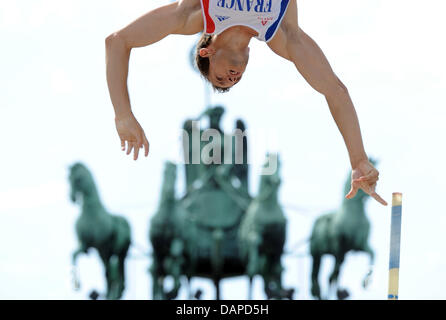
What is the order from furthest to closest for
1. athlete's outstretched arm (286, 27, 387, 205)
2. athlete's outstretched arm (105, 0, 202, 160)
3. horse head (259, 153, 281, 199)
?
horse head (259, 153, 281, 199)
athlete's outstretched arm (286, 27, 387, 205)
athlete's outstretched arm (105, 0, 202, 160)

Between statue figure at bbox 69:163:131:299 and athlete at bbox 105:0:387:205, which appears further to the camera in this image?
statue figure at bbox 69:163:131:299

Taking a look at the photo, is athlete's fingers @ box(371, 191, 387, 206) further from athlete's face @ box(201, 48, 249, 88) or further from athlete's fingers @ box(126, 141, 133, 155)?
athlete's fingers @ box(126, 141, 133, 155)

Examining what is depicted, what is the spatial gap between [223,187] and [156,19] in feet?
54.6

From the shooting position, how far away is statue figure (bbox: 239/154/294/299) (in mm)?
20609

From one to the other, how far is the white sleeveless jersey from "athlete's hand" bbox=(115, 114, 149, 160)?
895 millimetres

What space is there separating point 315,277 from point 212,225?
12.2 feet

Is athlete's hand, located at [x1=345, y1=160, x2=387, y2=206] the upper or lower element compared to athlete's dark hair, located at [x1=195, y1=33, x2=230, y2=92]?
lower

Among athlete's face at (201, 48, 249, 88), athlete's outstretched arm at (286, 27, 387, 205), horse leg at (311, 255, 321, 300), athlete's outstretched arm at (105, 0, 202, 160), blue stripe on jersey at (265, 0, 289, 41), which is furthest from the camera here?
horse leg at (311, 255, 321, 300)

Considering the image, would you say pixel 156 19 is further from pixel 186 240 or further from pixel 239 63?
pixel 186 240

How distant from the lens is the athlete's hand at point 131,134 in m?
6.31

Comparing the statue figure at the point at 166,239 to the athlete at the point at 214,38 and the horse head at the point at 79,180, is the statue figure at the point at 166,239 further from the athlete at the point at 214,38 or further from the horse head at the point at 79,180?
the athlete at the point at 214,38

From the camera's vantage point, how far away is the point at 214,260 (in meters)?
22.7

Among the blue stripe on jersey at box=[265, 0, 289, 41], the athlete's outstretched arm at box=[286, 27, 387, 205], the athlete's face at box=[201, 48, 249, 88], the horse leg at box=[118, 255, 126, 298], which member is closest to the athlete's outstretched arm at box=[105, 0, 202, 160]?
the athlete's face at box=[201, 48, 249, 88]

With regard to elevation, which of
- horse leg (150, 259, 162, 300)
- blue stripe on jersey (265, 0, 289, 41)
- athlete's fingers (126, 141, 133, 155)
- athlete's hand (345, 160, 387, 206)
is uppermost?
blue stripe on jersey (265, 0, 289, 41)
